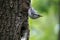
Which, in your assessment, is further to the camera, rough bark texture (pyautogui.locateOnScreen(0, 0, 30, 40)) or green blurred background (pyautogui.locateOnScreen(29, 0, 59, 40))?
green blurred background (pyautogui.locateOnScreen(29, 0, 59, 40))

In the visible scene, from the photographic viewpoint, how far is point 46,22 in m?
4.38

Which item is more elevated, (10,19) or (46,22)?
(10,19)

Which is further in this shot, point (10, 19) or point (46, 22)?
point (46, 22)

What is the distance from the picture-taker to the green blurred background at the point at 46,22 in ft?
13.1

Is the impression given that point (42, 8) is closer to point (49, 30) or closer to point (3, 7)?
point (49, 30)

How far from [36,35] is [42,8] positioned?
0.50m

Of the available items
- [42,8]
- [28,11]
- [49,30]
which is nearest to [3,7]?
[28,11]

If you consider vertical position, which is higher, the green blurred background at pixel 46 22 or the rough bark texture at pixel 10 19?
the rough bark texture at pixel 10 19

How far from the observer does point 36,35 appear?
157 inches

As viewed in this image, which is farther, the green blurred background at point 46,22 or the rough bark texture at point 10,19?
the green blurred background at point 46,22

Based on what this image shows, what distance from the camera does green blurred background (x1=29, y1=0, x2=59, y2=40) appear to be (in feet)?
13.1

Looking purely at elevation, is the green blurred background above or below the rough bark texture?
below

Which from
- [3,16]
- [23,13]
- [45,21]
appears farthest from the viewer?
[45,21]

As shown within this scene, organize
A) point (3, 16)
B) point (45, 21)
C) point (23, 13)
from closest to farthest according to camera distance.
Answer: point (3, 16), point (23, 13), point (45, 21)
